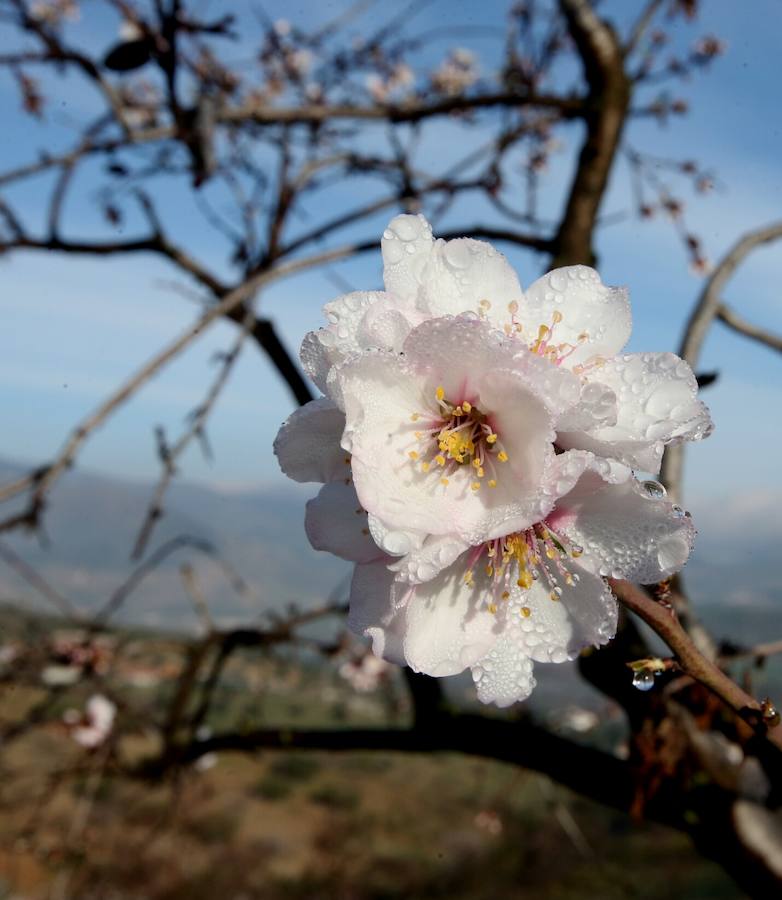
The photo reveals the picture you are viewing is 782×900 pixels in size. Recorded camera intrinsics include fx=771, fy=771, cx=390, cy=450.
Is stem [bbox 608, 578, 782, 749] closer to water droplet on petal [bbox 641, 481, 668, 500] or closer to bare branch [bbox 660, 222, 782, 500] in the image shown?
water droplet on petal [bbox 641, 481, 668, 500]

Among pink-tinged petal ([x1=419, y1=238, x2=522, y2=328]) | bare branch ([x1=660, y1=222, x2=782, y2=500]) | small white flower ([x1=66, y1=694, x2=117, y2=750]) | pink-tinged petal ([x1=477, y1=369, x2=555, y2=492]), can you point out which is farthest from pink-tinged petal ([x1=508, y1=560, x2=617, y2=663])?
small white flower ([x1=66, y1=694, x2=117, y2=750])

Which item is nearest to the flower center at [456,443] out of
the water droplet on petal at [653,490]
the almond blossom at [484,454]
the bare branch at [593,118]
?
the almond blossom at [484,454]

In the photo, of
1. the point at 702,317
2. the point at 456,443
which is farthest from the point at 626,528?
the point at 702,317

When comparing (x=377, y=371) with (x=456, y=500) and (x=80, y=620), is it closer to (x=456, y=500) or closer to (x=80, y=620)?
(x=456, y=500)

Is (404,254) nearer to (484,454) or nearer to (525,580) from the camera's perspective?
(484,454)

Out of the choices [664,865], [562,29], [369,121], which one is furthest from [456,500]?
[664,865]

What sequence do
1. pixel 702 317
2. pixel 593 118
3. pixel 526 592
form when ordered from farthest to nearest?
pixel 593 118
pixel 702 317
pixel 526 592

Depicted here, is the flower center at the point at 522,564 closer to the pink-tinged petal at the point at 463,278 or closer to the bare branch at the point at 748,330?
the pink-tinged petal at the point at 463,278
